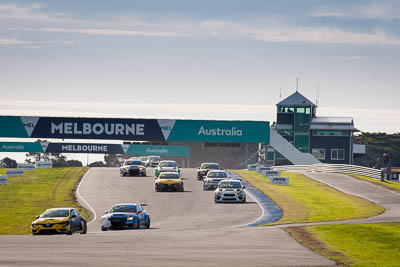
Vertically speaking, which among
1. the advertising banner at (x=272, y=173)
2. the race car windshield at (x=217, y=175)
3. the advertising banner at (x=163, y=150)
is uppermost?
the advertising banner at (x=163, y=150)

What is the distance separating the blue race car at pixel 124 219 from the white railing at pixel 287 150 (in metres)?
57.3

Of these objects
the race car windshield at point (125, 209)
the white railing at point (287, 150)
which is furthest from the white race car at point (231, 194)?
the white railing at point (287, 150)

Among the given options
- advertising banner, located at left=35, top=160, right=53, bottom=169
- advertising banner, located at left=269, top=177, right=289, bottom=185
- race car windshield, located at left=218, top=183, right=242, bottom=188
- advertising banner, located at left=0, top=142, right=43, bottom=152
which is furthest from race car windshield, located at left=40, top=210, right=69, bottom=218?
advertising banner, located at left=0, top=142, right=43, bottom=152

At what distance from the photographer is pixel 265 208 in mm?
46375

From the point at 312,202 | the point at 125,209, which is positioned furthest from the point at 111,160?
the point at 125,209

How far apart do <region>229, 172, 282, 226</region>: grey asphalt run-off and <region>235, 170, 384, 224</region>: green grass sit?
1.38 feet

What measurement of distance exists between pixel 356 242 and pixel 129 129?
6249 centimetres

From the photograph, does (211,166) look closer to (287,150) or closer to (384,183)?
(384,183)

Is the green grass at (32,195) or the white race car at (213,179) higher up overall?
the white race car at (213,179)

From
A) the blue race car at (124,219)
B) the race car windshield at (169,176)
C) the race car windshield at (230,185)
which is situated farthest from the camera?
the race car windshield at (169,176)

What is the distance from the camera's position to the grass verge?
2410 centimetres

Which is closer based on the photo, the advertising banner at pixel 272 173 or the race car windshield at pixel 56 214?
the race car windshield at pixel 56 214

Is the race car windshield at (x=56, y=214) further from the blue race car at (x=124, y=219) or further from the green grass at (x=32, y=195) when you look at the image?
the green grass at (x=32, y=195)

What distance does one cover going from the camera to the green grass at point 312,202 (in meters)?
41.5
